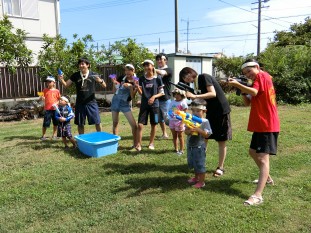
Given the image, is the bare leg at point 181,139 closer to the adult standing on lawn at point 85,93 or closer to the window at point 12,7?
the adult standing on lawn at point 85,93

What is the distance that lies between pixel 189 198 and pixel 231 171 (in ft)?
3.91

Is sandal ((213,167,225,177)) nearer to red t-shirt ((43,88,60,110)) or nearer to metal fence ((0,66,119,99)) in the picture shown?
red t-shirt ((43,88,60,110))

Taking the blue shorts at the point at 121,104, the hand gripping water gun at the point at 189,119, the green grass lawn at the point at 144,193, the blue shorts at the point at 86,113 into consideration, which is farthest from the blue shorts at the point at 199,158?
the blue shorts at the point at 86,113

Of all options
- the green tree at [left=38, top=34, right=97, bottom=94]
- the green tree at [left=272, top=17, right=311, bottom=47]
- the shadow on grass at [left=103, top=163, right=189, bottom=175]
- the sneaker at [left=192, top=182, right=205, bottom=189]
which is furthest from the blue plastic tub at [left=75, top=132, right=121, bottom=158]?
the green tree at [left=272, top=17, right=311, bottom=47]

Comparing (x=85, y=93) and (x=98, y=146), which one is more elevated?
(x=85, y=93)

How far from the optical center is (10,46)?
10.1 meters

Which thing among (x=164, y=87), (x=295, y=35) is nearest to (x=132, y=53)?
(x=164, y=87)

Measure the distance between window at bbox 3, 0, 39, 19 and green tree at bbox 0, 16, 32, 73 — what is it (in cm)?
895

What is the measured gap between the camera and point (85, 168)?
4957 mm

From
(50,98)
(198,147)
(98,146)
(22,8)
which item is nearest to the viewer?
Answer: (198,147)

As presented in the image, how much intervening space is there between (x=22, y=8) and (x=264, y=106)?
61.5ft

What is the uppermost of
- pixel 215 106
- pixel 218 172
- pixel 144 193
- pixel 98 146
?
pixel 215 106

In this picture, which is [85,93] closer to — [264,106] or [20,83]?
[264,106]

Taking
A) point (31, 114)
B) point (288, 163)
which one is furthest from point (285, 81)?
point (31, 114)
